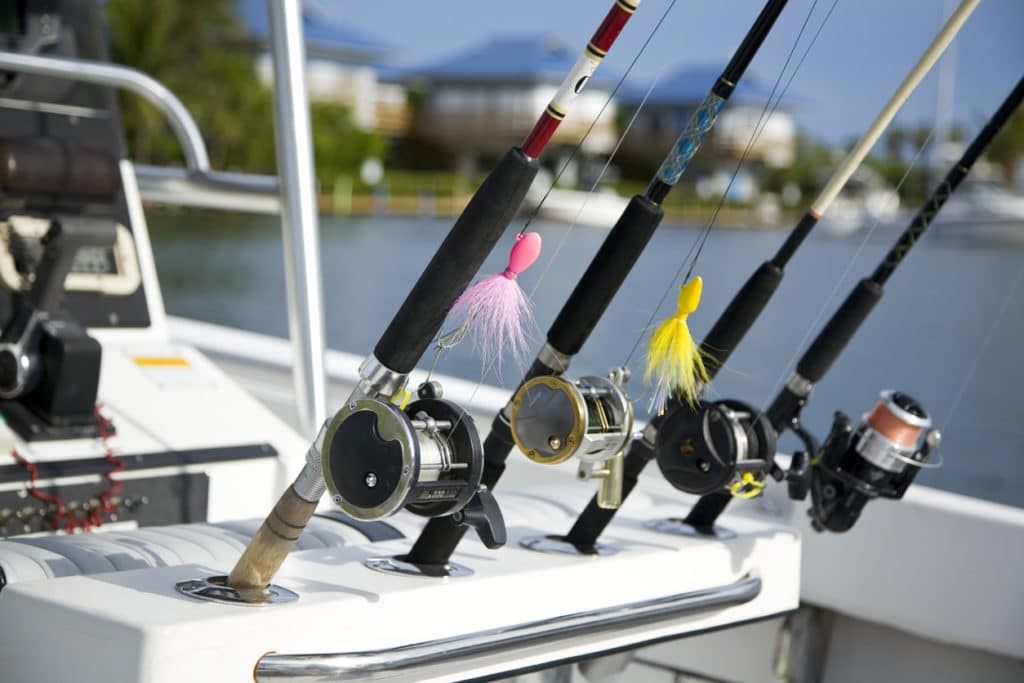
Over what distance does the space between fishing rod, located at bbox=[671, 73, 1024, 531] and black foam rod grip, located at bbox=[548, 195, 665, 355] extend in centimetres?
33

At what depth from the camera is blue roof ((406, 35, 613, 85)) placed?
34.6 metres

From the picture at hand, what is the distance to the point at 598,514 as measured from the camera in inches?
61.4

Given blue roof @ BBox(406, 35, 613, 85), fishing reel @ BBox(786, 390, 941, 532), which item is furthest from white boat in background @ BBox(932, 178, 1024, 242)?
fishing reel @ BBox(786, 390, 941, 532)

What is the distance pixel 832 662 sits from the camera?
2180 mm

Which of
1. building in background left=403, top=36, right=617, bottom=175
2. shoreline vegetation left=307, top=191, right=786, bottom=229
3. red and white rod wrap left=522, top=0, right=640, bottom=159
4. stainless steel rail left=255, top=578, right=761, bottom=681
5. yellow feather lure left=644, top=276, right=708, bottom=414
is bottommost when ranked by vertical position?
stainless steel rail left=255, top=578, right=761, bottom=681

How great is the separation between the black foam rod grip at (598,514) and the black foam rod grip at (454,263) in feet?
1.46

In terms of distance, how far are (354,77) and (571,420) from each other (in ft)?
124

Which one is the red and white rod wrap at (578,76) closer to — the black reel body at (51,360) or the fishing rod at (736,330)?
the fishing rod at (736,330)

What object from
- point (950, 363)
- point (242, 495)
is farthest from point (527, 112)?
point (242, 495)

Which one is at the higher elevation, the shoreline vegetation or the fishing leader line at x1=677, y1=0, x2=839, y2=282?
the shoreline vegetation

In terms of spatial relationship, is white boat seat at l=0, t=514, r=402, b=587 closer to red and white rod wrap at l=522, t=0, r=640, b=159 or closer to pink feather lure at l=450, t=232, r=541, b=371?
pink feather lure at l=450, t=232, r=541, b=371

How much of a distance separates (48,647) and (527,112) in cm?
3214

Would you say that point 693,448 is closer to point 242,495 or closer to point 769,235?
point 242,495

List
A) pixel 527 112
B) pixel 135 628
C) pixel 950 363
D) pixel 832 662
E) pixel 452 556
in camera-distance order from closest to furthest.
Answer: pixel 135 628
pixel 452 556
pixel 832 662
pixel 950 363
pixel 527 112
